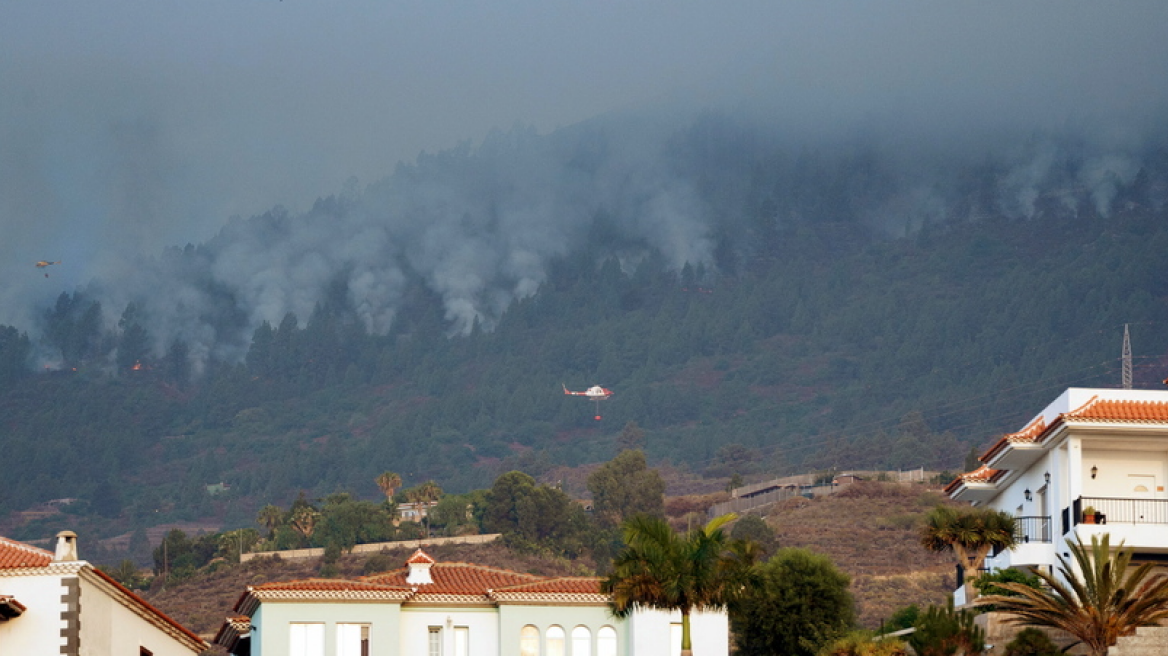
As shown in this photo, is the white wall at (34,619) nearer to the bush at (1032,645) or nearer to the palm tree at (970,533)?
the bush at (1032,645)

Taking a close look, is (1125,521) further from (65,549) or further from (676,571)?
(65,549)

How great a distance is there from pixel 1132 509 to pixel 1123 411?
3002mm

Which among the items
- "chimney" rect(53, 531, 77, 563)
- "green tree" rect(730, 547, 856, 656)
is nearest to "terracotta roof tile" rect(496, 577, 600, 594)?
"green tree" rect(730, 547, 856, 656)

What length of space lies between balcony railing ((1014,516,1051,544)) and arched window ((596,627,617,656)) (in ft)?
49.5

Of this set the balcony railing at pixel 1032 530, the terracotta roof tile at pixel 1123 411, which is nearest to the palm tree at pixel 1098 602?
the terracotta roof tile at pixel 1123 411

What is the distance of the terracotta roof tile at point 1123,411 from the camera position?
60156 millimetres

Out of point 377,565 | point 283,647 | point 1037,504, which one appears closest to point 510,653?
point 283,647

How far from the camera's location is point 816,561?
7825 centimetres

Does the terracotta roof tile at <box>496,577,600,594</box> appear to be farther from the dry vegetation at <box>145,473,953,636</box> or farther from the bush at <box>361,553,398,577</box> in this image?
the bush at <box>361,553,398,577</box>

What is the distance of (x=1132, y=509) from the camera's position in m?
60.9

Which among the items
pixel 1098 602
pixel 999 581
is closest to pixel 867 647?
pixel 999 581

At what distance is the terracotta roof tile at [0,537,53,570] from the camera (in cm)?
5431

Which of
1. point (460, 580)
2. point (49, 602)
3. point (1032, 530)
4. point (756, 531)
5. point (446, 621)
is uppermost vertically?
point (756, 531)

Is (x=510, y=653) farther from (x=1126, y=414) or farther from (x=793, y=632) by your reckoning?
(x=1126, y=414)
